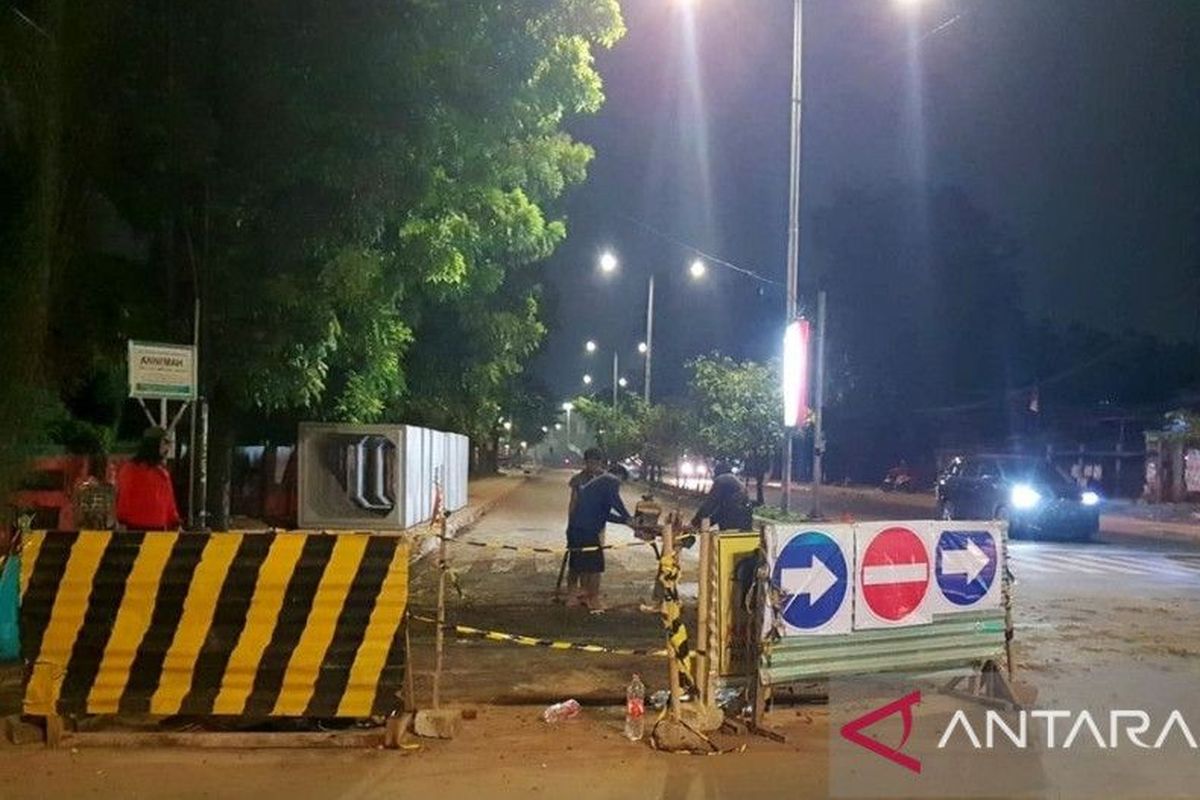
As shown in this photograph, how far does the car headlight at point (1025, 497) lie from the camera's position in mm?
22672

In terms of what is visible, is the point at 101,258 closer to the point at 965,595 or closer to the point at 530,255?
the point at 530,255

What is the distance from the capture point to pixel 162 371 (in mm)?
9883

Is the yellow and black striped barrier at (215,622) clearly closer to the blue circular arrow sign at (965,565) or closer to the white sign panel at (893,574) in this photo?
the white sign panel at (893,574)

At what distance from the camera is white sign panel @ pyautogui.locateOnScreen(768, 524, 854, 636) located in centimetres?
714

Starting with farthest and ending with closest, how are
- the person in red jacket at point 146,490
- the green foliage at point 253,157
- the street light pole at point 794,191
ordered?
the street light pole at point 794,191
the green foliage at point 253,157
the person in red jacket at point 146,490

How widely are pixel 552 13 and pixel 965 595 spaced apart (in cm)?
852

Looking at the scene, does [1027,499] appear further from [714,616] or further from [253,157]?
[714,616]

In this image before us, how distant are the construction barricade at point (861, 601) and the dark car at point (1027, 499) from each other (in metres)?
15.2

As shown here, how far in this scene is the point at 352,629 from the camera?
689cm

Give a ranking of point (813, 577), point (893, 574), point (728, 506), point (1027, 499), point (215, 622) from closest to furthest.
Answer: point (215, 622)
point (813, 577)
point (893, 574)
point (728, 506)
point (1027, 499)

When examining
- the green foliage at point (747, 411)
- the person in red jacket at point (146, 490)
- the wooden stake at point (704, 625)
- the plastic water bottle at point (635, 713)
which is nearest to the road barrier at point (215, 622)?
the person in red jacket at point (146, 490)

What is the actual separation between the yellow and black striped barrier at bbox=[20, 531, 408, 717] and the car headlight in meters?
18.6

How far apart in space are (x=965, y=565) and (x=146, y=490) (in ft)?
19.3

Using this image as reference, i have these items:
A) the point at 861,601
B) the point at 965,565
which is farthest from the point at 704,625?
the point at 965,565
